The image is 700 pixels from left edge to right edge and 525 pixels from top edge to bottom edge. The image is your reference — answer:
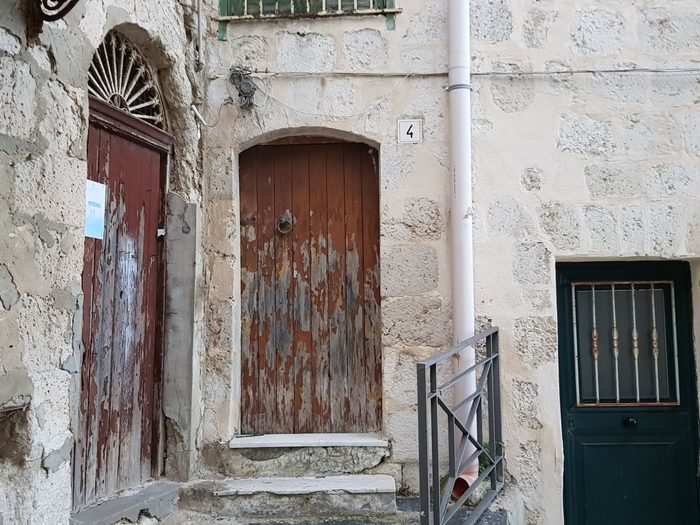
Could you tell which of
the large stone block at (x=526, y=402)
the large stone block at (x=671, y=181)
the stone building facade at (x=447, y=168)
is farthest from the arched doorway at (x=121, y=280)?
the large stone block at (x=671, y=181)

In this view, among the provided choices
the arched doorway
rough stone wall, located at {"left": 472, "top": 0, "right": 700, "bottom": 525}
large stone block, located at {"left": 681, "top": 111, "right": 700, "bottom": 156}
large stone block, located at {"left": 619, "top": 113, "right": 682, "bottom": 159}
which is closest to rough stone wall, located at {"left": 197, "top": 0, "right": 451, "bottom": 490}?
rough stone wall, located at {"left": 472, "top": 0, "right": 700, "bottom": 525}

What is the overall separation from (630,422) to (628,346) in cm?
45

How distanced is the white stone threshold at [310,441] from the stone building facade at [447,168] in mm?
74

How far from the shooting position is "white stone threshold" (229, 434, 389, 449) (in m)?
3.86

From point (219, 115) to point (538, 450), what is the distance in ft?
8.76

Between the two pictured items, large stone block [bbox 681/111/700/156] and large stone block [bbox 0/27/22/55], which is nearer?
large stone block [bbox 0/27/22/55]

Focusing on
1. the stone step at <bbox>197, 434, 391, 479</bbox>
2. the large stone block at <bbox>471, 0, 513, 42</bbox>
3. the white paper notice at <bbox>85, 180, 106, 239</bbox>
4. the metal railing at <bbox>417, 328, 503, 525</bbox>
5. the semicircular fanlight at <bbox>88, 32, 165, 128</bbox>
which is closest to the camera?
the metal railing at <bbox>417, 328, 503, 525</bbox>

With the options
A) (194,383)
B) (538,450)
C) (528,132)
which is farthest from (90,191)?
(538,450)

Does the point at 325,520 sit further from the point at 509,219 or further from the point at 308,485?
the point at 509,219

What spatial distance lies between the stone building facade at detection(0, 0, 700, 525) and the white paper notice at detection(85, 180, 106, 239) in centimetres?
63

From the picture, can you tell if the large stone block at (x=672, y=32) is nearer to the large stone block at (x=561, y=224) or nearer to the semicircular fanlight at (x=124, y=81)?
the large stone block at (x=561, y=224)

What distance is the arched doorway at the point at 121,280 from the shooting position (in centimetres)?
313

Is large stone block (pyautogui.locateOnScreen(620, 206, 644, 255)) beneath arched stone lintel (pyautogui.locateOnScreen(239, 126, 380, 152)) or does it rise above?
beneath

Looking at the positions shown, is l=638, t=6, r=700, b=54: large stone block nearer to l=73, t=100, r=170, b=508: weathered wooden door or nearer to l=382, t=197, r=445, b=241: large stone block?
l=382, t=197, r=445, b=241: large stone block
